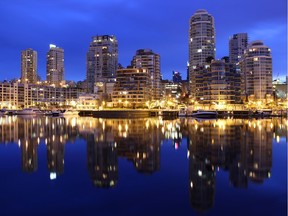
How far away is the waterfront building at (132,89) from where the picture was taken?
182 metres

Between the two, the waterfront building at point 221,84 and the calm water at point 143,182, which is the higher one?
the waterfront building at point 221,84

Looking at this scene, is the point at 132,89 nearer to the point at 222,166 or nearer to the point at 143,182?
the point at 222,166

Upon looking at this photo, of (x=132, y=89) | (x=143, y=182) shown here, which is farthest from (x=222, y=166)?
(x=132, y=89)

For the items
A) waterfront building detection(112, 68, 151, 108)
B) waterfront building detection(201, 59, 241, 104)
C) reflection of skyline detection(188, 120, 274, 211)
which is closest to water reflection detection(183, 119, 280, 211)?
reflection of skyline detection(188, 120, 274, 211)

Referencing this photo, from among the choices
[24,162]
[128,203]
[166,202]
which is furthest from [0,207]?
[24,162]

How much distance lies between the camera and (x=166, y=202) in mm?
15539

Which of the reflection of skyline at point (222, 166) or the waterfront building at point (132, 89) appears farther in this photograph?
the waterfront building at point (132, 89)

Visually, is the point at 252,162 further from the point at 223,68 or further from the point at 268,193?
the point at 223,68

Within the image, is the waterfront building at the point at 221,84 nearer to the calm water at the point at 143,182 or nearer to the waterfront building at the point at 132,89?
the waterfront building at the point at 132,89

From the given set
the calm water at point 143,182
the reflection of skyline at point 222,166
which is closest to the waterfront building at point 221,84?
the reflection of skyline at point 222,166

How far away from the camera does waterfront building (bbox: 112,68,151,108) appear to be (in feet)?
598

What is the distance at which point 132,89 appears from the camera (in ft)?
601

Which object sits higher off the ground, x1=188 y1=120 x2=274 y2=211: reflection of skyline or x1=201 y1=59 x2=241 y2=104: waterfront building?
x1=201 y1=59 x2=241 y2=104: waterfront building

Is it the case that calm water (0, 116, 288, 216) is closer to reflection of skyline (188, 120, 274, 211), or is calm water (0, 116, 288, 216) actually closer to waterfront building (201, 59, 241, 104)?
reflection of skyline (188, 120, 274, 211)
